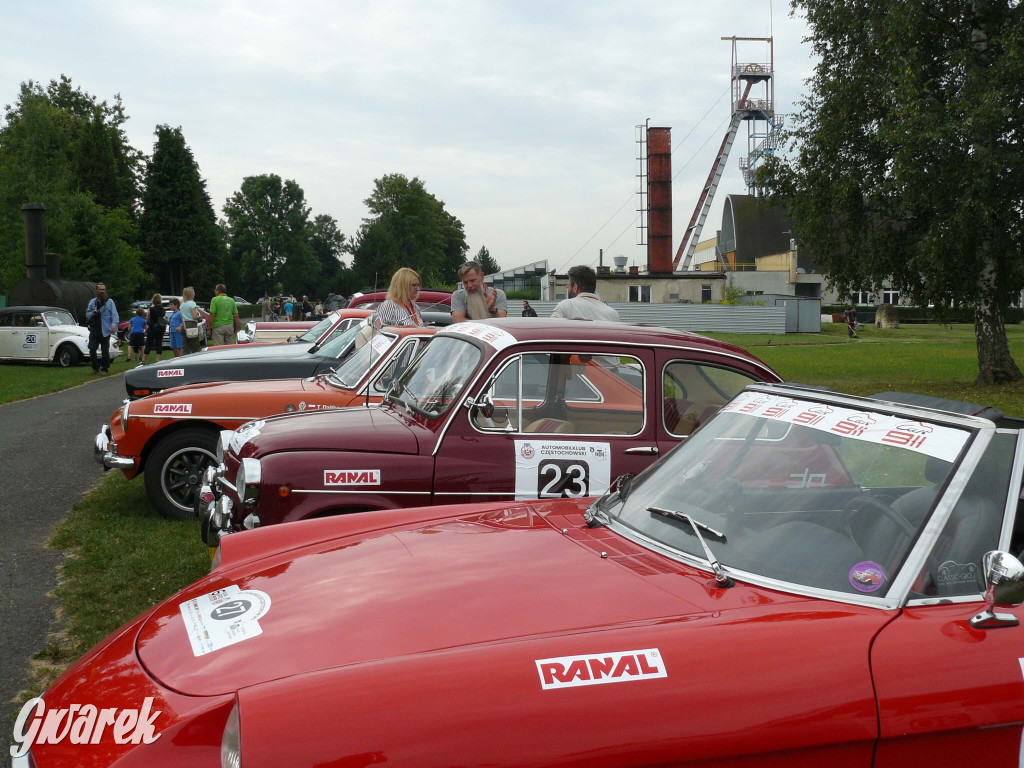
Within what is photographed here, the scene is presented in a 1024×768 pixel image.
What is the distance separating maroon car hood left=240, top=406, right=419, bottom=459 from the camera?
466cm

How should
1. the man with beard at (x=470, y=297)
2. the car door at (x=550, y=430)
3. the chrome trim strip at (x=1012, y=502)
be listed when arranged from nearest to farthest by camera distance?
the chrome trim strip at (x=1012, y=502), the car door at (x=550, y=430), the man with beard at (x=470, y=297)

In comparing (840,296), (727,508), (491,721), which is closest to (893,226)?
(840,296)

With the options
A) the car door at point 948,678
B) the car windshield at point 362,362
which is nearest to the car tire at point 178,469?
the car windshield at point 362,362

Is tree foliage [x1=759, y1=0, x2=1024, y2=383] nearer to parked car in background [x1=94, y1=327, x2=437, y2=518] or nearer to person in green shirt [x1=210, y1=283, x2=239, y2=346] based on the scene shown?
person in green shirt [x1=210, y1=283, x2=239, y2=346]

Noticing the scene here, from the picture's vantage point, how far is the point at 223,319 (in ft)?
58.3

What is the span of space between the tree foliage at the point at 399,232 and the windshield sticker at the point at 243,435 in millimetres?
96203

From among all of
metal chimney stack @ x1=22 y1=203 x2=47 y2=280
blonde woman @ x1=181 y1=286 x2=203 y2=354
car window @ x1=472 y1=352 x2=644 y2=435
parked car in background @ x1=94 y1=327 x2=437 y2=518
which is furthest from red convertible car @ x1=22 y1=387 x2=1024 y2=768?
metal chimney stack @ x1=22 y1=203 x2=47 y2=280

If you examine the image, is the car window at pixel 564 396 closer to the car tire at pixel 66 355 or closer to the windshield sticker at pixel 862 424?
the windshield sticker at pixel 862 424

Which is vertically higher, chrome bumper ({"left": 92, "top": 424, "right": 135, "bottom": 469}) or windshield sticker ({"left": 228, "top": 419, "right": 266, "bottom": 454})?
windshield sticker ({"left": 228, "top": 419, "right": 266, "bottom": 454})

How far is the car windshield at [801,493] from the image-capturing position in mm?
2498

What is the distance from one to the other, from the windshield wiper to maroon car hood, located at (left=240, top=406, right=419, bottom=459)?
2023 mm

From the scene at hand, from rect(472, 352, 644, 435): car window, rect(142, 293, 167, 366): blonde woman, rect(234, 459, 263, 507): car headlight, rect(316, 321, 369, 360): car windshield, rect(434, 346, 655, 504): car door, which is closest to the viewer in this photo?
rect(234, 459, 263, 507): car headlight

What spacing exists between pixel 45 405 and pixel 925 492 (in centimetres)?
1476

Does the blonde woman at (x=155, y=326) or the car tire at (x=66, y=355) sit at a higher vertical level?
the blonde woman at (x=155, y=326)
